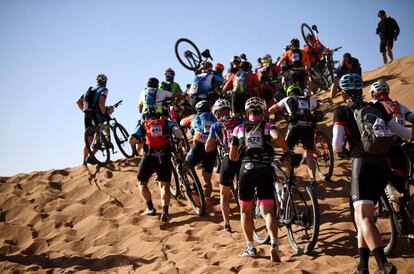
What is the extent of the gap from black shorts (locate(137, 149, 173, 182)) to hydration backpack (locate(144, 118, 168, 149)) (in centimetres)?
20

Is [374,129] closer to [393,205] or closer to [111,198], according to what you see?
[393,205]

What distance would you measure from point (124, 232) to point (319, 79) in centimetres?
1119

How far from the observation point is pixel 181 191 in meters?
9.99

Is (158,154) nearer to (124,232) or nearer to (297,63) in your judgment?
→ (124,232)

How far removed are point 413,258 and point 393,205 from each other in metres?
0.75

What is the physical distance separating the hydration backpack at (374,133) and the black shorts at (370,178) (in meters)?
0.11

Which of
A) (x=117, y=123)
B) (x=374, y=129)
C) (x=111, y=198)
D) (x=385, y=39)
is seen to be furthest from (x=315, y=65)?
(x=374, y=129)

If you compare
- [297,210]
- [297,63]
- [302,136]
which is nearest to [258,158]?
[297,210]

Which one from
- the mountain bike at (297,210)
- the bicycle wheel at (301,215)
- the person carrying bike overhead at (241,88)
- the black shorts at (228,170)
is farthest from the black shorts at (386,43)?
the bicycle wheel at (301,215)

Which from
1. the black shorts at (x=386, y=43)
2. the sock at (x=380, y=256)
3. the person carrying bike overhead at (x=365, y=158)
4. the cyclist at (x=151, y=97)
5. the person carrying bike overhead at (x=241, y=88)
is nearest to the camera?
the sock at (x=380, y=256)

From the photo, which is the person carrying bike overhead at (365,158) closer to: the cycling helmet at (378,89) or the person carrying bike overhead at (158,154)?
the cycling helmet at (378,89)

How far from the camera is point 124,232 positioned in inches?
352

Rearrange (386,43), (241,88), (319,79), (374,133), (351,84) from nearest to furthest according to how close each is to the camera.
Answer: (374,133) → (351,84) → (241,88) → (386,43) → (319,79)

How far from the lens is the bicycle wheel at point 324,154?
9.20m
